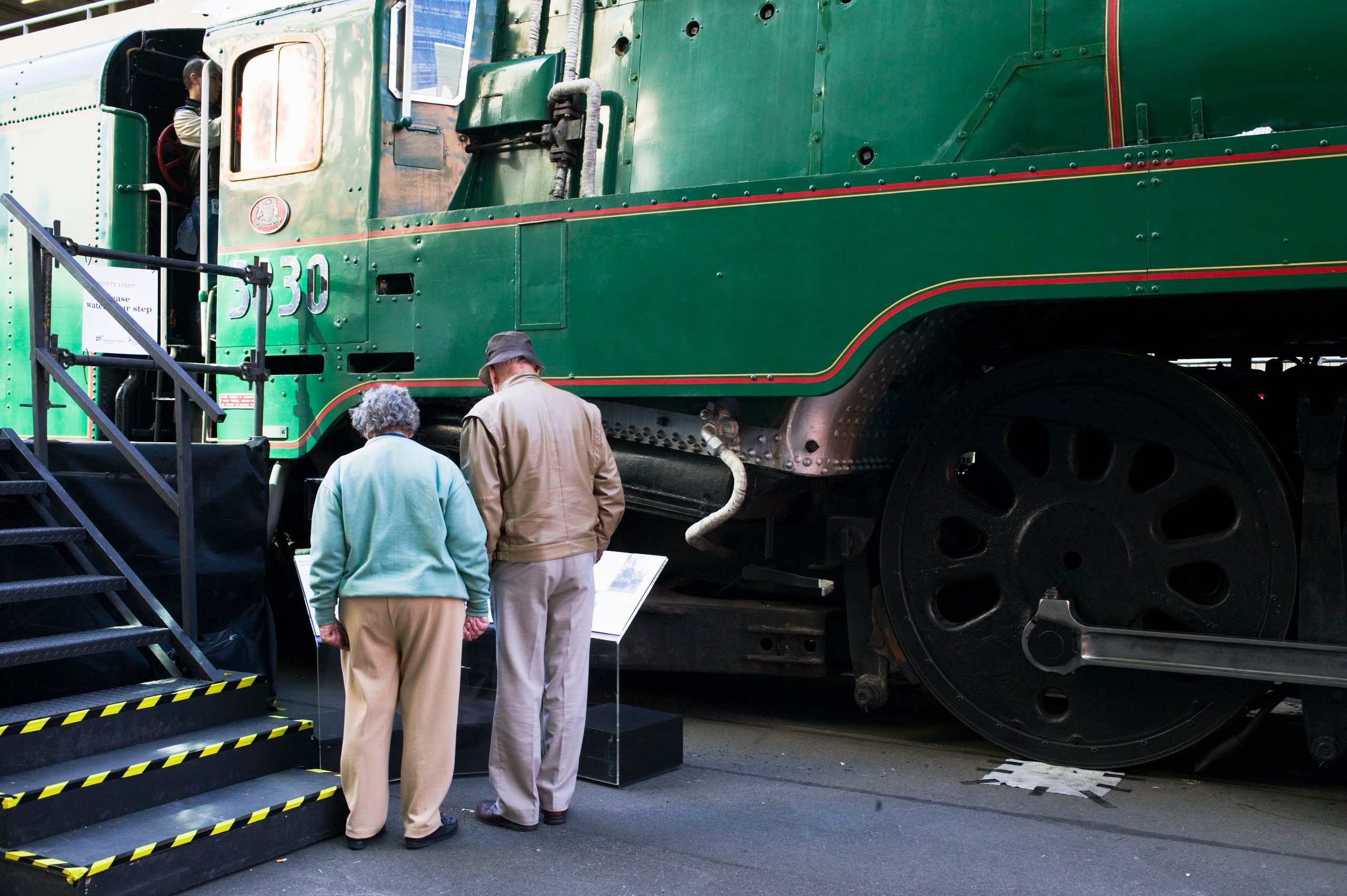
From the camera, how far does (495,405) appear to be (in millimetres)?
3893

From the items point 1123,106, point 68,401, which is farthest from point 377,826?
point 68,401

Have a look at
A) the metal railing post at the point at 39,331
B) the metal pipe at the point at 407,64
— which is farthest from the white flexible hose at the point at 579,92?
the metal railing post at the point at 39,331

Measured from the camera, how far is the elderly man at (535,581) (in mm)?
3822

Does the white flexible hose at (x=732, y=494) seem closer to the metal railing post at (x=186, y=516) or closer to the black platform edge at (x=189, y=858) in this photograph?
the black platform edge at (x=189, y=858)

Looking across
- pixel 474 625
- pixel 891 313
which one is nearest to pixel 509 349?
pixel 474 625

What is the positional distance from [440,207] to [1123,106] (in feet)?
9.40

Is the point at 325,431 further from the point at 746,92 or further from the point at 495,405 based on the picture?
the point at 746,92

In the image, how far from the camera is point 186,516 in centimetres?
444

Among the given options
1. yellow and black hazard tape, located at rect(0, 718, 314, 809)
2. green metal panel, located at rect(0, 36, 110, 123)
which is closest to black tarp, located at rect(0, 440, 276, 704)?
yellow and black hazard tape, located at rect(0, 718, 314, 809)

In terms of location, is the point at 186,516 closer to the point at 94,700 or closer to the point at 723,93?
the point at 94,700

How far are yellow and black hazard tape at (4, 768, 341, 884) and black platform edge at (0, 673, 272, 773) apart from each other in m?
0.41

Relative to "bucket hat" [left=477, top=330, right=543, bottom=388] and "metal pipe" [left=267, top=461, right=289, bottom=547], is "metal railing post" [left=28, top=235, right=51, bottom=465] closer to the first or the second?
"metal pipe" [left=267, top=461, right=289, bottom=547]

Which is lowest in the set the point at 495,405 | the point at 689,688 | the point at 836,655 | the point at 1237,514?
the point at 689,688

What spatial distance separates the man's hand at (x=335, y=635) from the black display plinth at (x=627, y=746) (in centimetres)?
110
